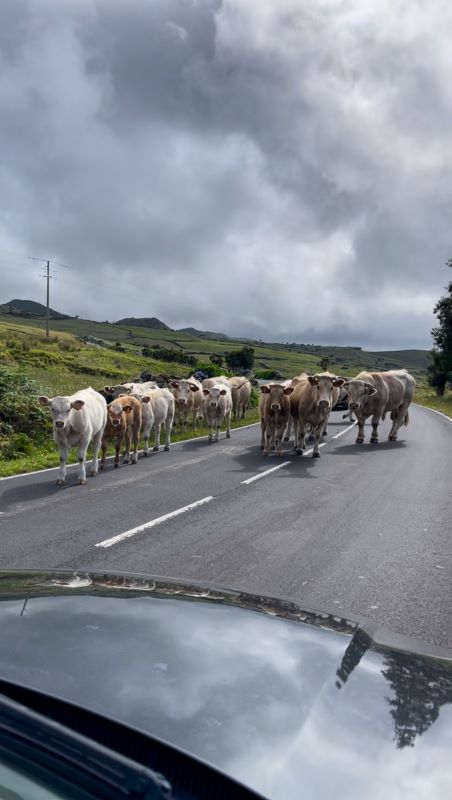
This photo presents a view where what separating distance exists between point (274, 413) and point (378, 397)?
587cm

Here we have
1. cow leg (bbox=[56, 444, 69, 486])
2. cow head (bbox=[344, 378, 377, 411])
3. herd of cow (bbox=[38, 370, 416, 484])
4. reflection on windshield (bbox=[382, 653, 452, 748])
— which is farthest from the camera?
cow head (bbox=[344, 378, 377, 411])

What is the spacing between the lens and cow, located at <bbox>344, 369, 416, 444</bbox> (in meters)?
19.7

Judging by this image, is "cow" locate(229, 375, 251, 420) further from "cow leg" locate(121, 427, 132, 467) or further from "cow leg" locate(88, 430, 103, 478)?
"cow leg" locate(88, 430, 103, 478)

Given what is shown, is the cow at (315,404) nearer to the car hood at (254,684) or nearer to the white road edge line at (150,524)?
the white road edge line at (150,524)

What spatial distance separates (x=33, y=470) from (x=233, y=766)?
491 inches

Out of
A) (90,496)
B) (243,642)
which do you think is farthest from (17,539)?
(243,642)

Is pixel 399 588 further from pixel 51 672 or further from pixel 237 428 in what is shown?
pixel 237 428

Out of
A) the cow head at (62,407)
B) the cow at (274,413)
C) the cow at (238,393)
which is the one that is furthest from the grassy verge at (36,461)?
the cow at (238,393)

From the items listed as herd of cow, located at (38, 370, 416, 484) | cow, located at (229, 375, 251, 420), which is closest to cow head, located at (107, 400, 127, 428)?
herd of cow, located at (38, 370, 416, 484)

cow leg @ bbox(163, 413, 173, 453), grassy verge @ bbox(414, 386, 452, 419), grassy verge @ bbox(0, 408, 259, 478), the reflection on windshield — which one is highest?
the reflection on windshield

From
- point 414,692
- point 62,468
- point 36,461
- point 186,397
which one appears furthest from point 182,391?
point 414,692

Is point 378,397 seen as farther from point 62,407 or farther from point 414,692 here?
point 414,692

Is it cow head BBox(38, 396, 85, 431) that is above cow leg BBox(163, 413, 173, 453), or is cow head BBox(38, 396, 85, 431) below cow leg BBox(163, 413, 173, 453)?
above

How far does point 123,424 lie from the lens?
14234mm
